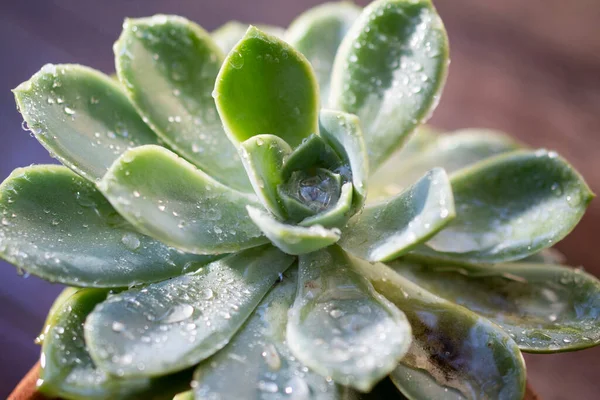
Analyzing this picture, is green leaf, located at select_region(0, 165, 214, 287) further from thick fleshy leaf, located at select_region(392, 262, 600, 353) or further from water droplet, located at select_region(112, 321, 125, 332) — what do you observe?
thick fleshy leaf, located at select_region(392, 262, 600, 353)

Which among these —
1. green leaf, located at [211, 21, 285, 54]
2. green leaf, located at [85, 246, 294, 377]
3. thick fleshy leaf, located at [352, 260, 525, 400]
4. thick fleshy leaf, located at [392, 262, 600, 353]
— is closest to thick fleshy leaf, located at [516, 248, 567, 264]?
thick fleshy leaf, located at [392, 262, 600, 353]

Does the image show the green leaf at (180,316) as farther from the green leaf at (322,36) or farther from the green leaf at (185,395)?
the green leaf at (322,36)

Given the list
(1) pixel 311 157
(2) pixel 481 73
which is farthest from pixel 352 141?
(2) pixel 481 73

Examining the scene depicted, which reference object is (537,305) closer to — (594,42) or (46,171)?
(46,171)

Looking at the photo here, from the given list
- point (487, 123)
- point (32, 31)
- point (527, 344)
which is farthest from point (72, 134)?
point (487, 123)

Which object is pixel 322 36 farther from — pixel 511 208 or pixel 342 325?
pixel 342 325

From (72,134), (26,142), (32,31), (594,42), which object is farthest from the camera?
(594,42)

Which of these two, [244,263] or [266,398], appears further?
[244,263]
